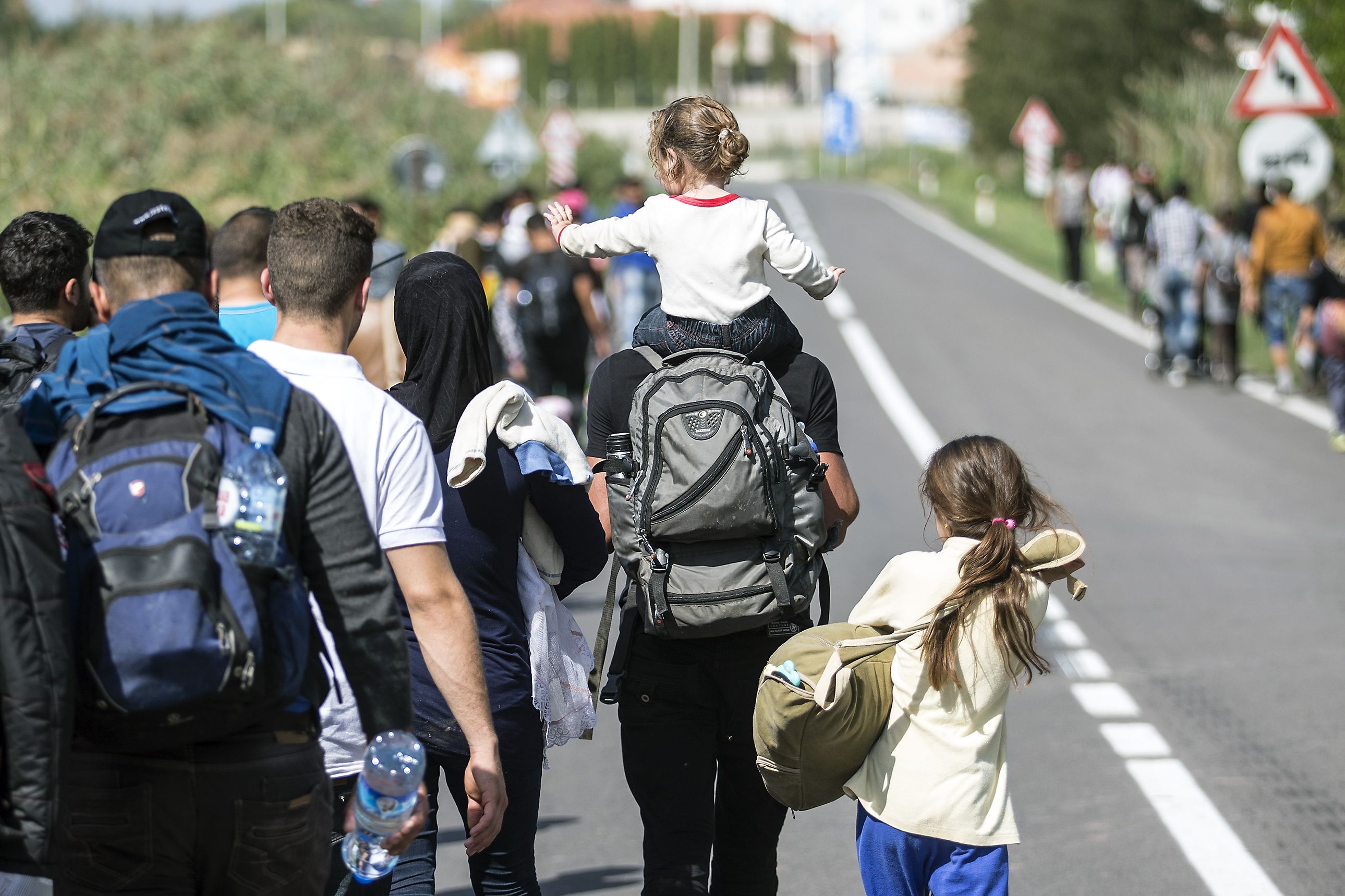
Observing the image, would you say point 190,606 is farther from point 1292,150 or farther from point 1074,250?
point 1074,250

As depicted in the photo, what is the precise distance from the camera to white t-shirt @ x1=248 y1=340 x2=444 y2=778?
10.8 feet

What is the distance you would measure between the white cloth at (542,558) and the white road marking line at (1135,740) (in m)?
3.27

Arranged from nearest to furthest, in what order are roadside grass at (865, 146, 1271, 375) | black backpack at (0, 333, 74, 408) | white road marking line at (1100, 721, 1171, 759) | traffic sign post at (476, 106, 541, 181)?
black backpack at (0, 333, 74, 408), white road marking line at (1100, 721, 1171, 759), roadside grass at (865, 146, 1271, 375), traffic sign post at (476, 106, 541, 181)

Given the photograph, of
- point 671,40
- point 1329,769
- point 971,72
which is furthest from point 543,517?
point 671,40

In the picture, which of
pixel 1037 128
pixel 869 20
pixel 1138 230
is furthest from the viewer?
pixel 869 20

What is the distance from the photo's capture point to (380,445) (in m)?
3.32

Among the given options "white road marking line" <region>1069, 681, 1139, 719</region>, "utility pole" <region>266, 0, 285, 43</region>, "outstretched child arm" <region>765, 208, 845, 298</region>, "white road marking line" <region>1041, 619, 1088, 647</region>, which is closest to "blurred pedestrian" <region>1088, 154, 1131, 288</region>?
"white road marking line" <region>1041, 619, 1088, 647</region>

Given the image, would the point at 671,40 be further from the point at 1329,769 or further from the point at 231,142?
the point at 1329,769

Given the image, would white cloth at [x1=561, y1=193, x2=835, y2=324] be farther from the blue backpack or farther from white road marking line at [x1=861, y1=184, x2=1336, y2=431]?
white road marking line at [x1=861, y1=184, x2=1336, y2=431]

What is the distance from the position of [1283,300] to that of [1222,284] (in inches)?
40.1

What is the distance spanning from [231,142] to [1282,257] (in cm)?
2172

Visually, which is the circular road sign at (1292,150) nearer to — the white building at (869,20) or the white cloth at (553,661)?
the white cloth at (553,661)

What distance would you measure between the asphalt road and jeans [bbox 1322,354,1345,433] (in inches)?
11.8

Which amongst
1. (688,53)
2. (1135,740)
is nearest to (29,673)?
(1135,740)
